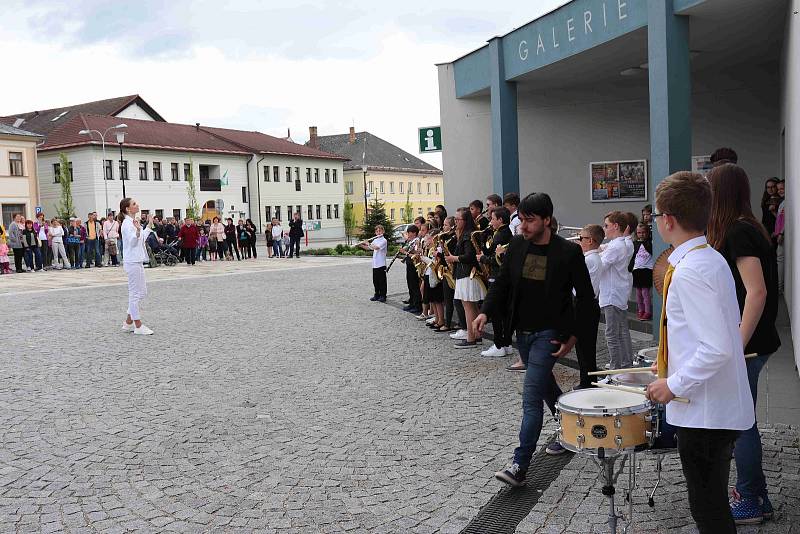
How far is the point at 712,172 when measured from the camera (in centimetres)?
420

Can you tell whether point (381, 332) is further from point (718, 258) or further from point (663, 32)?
point (718, 258)

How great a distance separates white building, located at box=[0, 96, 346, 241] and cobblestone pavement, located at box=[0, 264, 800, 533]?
4428 centimetres

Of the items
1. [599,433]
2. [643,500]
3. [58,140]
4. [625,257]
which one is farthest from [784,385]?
[58,140]

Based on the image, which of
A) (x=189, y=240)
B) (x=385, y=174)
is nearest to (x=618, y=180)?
(x=189, y=240)

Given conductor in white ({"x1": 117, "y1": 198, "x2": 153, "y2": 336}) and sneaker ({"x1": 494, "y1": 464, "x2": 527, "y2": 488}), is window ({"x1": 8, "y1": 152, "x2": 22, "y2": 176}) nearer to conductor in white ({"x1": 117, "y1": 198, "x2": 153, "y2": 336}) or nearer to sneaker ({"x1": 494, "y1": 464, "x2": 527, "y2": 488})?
conductor in white ({"x1": 117, "y1": 198, "x2": 153, "y2": 336})

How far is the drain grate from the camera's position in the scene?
4.43 meters

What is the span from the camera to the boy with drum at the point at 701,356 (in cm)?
303

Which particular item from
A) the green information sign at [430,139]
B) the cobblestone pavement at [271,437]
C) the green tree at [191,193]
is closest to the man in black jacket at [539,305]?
the cobblestone pavement at [271,437]

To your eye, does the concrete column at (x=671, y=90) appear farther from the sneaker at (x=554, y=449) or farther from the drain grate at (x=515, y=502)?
the drain grate at (x=515, y=502)

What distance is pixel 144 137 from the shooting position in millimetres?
65688

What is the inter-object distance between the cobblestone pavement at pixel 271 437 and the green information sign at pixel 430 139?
748cm

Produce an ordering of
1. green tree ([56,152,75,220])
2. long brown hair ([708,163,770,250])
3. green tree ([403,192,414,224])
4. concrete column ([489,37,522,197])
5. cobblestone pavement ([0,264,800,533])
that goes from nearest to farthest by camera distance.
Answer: long brown hair ([708,163,770,250])
cobblestone pavement ([0,264,800,533])
concrete column ([489,37,522,197])
green tree ([56,152,75,220])
green tree ([403,192,414,224])

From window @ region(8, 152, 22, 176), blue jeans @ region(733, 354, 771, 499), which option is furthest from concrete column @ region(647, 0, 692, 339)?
window @ region(8, 152, 22, 176)

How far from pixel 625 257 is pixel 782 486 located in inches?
135
